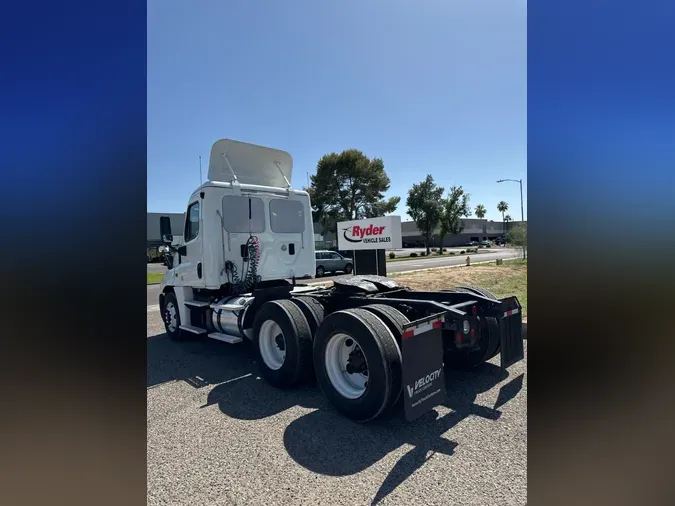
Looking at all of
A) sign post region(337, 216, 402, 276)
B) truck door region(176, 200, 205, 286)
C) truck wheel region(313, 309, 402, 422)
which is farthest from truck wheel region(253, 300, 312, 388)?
sign post region(337, 216, 402, 276)

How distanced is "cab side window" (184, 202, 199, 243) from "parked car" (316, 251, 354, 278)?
16.7 metres

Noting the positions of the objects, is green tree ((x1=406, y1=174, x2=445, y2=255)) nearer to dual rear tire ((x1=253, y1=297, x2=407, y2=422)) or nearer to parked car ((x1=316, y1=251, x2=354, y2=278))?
parked car ((x1=316, y1=251, x2=354, y2=278))

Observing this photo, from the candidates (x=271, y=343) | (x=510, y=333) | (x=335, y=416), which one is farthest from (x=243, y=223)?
(x=510, y=333)

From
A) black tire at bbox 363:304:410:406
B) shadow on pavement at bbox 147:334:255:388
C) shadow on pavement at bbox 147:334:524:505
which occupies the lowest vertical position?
shadow on pavement at bbox 147:334:255:388

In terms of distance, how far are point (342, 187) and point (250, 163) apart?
4391 centimetres

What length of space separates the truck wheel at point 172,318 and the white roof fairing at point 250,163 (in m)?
2.69

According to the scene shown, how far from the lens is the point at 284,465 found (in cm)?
306

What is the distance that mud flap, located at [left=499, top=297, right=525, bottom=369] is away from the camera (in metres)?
4.23

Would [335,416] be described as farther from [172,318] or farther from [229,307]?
[172,318]

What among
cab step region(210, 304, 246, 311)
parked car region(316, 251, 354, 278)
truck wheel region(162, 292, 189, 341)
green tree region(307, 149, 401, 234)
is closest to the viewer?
cab step region(210, 304, 246, 311)

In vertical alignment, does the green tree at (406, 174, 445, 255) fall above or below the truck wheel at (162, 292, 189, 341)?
above
